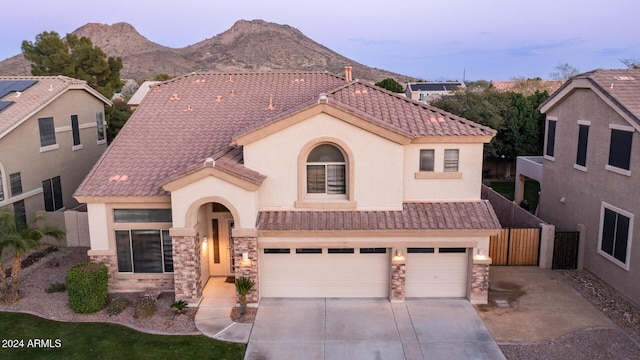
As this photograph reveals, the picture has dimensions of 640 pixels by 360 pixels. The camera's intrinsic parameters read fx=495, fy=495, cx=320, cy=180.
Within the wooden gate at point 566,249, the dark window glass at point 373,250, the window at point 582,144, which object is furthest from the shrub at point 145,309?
the window at point 582,144

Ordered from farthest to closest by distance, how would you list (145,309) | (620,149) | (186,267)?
(620,149) → (186,267) → (145,309)

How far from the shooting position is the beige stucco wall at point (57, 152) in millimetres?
21734

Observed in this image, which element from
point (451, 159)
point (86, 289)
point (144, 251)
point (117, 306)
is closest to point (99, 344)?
point (117, 306)

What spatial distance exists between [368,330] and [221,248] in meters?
6.74

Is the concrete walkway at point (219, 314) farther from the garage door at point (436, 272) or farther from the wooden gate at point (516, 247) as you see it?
the wooden gate at point (516, 247)

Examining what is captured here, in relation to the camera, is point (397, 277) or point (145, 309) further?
point (397, 277)

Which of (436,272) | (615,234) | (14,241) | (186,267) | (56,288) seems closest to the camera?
(14,241)

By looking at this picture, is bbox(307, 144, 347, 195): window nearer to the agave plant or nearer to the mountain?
the agave plant

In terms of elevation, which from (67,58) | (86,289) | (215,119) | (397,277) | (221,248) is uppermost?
(67,58)

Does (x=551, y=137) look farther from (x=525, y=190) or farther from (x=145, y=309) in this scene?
(x=145, y=309)

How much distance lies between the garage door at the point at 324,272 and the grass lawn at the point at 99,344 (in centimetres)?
333

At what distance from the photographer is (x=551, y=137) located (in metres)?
23.0

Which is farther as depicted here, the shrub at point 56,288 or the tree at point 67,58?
the tree at point 67,58

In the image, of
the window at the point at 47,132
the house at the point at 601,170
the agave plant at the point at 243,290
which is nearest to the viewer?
the agave plant at the point at 243,290
